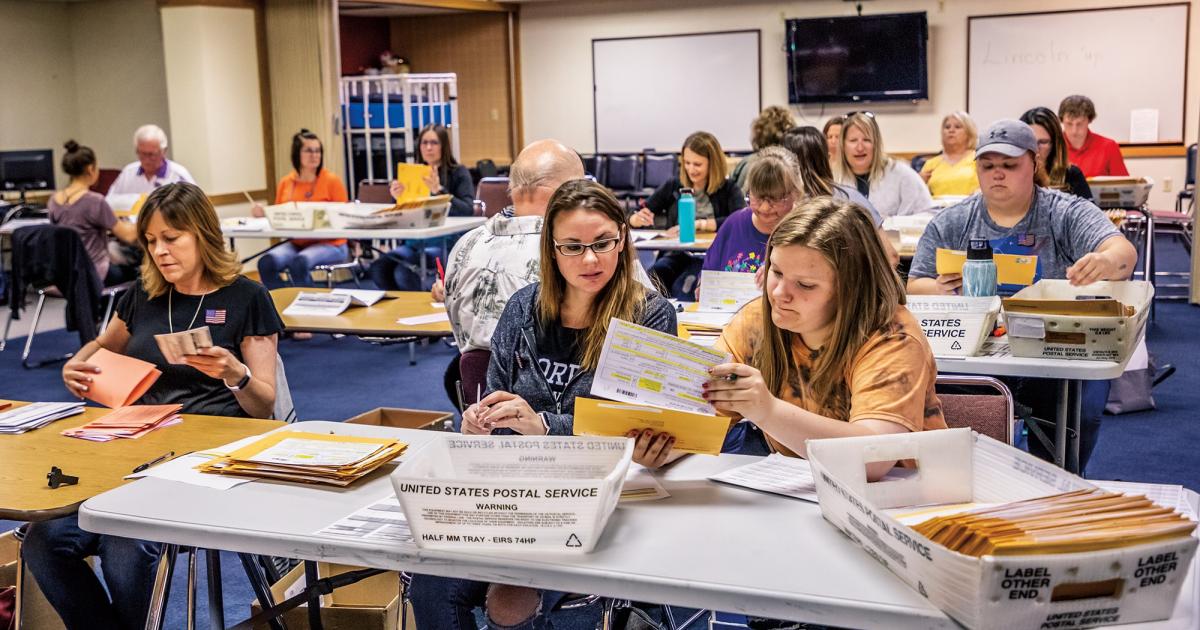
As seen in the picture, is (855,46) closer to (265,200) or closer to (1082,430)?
(265,200)

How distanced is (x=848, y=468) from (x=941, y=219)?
2.03m

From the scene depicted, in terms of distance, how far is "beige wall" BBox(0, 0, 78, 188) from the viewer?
31.6ft

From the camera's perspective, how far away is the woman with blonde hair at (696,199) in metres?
5.82

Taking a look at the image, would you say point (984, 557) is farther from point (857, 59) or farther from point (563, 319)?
point (857, 59)

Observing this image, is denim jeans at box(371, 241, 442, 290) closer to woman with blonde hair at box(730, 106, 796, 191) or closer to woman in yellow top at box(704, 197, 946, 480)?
woman with blonde hair at box(730, 106, 796, 191)

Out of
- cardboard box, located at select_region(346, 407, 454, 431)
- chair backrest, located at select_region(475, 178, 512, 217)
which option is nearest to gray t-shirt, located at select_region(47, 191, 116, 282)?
chair backrest, located at select_region(475, 178, 512, 217)

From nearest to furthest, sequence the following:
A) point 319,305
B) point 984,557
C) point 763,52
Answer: point 984,557, point 319,305, point 763,52

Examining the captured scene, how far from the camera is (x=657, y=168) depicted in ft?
37.0

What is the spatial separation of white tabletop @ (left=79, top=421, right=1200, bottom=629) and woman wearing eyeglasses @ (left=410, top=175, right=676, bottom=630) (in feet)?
1.15

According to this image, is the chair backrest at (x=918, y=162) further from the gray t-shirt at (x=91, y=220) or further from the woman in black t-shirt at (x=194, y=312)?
the woman in black t-shirt at (x=194, y=312)

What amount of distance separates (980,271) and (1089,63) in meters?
8.68

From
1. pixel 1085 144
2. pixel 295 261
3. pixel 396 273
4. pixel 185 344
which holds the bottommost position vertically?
pixel 396 273

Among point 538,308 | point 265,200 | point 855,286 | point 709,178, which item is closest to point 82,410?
point 538,308

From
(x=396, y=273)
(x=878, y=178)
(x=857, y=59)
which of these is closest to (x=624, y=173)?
(x=857, y=59)
